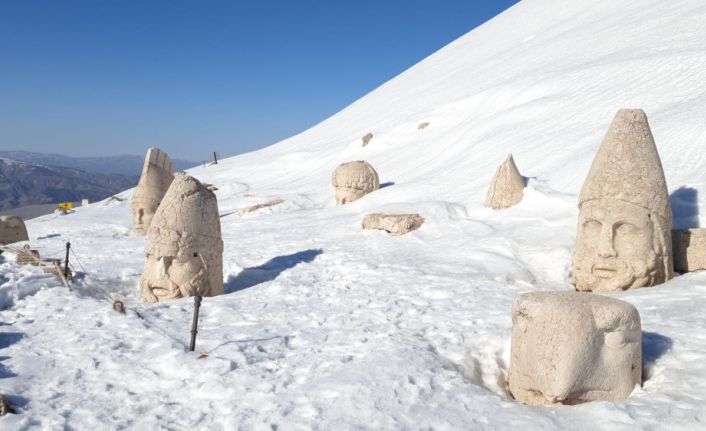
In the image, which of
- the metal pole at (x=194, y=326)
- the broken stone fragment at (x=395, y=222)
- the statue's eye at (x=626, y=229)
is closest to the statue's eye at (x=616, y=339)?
the statue's eye at (x=626, y=229)

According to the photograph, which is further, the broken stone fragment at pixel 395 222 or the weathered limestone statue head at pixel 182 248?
the broken stone fragment at pixel 395 222

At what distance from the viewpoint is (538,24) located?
46812 millimetres

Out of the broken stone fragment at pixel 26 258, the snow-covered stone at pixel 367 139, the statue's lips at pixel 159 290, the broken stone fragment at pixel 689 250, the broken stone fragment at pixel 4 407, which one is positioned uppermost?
the snow-covered stone at pixel 367 139

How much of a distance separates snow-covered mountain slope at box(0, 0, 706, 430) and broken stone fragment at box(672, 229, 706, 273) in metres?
0.53

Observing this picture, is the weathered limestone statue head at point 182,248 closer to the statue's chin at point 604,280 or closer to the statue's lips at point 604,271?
the statue's chin at point 604,280

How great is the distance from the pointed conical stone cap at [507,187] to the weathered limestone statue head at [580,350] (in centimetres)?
891

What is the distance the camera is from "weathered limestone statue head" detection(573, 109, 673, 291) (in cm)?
830

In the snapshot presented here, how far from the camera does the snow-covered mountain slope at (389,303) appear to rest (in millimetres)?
5039

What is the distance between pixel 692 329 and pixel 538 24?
153ft

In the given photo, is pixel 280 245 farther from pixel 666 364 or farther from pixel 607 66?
pixel 607 66

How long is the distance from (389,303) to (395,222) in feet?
18.1

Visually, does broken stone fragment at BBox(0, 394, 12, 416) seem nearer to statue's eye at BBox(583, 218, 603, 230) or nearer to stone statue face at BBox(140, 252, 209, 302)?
stone statue face at BBox(140, 252, 209, 302)

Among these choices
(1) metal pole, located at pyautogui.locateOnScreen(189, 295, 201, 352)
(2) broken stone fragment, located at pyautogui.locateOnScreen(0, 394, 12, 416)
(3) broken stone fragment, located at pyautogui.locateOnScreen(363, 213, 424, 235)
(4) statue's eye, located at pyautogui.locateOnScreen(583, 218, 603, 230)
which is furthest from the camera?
(3) broken stone fragment, located at pyautogui.locateOnScreen(363, 213, 424, 235)

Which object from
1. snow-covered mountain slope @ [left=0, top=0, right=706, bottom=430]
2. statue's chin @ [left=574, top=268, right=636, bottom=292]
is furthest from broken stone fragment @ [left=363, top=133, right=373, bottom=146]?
statue's chin @ [left=574, top=268, right=636, bottom=292]
